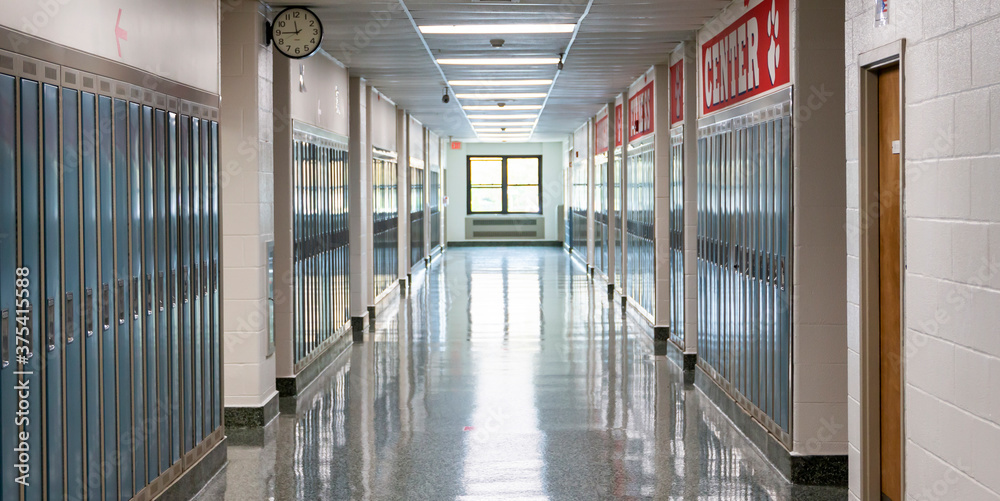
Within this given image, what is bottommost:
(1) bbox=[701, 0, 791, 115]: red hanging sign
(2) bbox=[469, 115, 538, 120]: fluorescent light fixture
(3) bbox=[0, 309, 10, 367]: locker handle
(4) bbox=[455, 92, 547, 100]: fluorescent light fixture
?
(3) bbox=[0, 309, 10, 367]: locker handle

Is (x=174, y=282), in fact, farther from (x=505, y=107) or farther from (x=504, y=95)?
(x=505, y=107)

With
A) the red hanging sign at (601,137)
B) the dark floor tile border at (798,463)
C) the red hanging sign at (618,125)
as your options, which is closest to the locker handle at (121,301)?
the dark floor tile border at (798,463)

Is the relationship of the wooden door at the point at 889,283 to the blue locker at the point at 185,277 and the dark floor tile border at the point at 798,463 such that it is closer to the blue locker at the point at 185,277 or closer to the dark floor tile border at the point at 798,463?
the dark floor tile border at the point at 798,463

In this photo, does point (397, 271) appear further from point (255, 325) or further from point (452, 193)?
point (452, 193)

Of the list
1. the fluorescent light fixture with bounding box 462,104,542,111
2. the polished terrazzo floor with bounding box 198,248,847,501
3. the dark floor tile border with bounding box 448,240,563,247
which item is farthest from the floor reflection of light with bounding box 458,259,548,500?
the dark floor tile border with bounding box 448,240,563,247

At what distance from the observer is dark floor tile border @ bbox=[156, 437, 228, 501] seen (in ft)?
15.8

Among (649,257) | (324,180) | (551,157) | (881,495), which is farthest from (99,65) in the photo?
(551,157)

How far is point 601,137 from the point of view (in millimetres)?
16875

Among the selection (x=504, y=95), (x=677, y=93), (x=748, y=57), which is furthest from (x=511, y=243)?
(x=748, y=57)

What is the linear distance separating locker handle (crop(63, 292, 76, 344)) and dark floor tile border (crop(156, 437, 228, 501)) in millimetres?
1256

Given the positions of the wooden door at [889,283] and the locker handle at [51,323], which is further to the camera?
the wooden door at [889,283]

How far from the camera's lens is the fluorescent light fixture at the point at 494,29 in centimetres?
806

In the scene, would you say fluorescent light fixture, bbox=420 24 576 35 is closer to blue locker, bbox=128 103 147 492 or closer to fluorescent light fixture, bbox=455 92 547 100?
blue locker, bbox=128 103 147 492

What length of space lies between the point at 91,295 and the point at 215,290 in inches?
72.6
